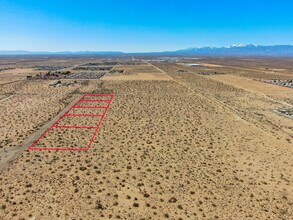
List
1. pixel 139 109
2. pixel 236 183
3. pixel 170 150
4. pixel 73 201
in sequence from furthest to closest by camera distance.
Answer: pixel 139 109 < pixel 170 150 < pixel 236 183 < pixel 73 201

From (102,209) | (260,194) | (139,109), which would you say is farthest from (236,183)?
(139,109)

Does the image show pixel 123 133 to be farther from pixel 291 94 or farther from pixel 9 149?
pixel 291 94

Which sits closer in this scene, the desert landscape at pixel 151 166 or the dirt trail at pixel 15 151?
the desert landscape at pixel 151 166

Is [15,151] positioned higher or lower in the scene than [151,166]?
higher

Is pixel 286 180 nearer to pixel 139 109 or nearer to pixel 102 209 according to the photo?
pixel 102 209

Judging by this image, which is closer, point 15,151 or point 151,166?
point 151,166

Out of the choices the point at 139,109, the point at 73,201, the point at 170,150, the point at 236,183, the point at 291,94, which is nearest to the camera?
the point at 73,201

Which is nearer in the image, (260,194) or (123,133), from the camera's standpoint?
(260,194)

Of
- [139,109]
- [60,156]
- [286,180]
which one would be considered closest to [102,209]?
[60,156]

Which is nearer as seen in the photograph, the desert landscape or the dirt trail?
the desert landscape
